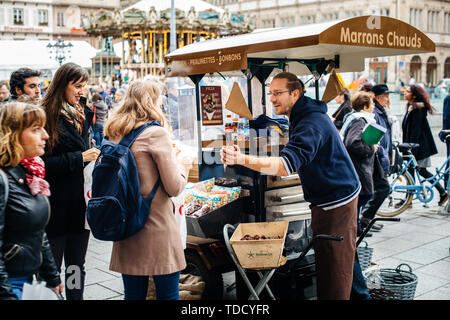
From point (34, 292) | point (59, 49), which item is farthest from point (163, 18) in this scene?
point (34, 292)

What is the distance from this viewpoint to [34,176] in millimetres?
2723

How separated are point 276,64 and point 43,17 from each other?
7196 cm

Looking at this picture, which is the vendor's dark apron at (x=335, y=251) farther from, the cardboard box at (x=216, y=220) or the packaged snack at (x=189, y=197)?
the packaged snack at (x=189, y=197)

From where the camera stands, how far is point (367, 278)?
4.71m

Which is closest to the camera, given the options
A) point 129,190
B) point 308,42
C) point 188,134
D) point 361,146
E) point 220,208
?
point 129,190

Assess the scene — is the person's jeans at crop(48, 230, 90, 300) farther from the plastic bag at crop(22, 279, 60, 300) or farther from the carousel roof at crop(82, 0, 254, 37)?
the carousel roof at crop(82, 0, 254, 37)

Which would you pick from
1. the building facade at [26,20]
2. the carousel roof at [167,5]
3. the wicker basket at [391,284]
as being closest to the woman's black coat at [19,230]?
the wicker basket at [391,284]

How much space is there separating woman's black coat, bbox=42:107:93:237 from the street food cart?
1135 mm

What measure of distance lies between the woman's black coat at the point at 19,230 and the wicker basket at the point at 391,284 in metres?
2.86

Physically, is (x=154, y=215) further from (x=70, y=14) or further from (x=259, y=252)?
(x=70, y=14)

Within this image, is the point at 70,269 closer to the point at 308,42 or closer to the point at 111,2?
the point at 308,42
